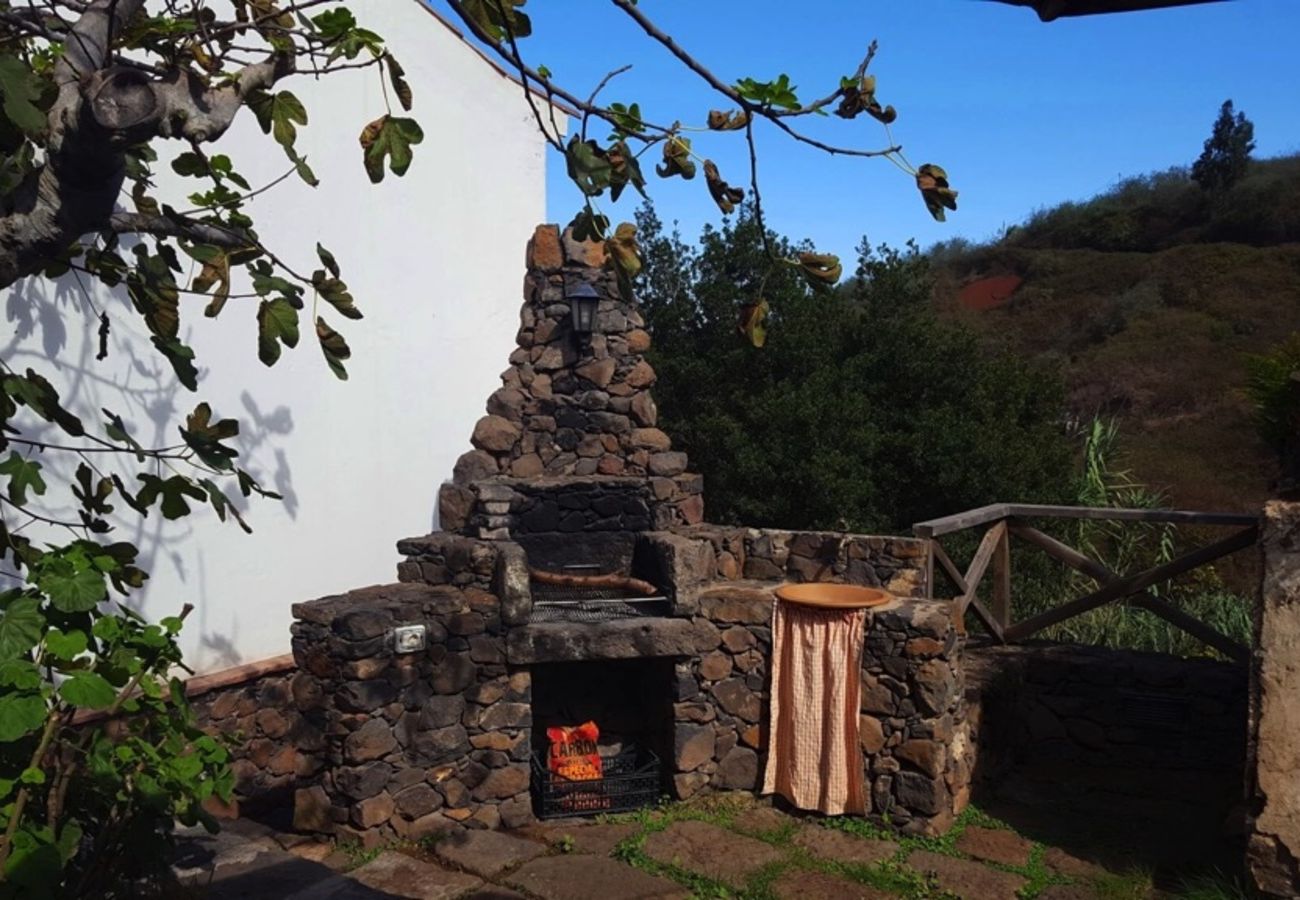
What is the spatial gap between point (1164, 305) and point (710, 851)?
21.1 metres

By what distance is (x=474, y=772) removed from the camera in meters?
6.12

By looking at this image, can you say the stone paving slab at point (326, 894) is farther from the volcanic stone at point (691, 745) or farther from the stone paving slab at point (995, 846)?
the stone paving slab at point (995, 846)

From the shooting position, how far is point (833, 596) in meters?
6.29

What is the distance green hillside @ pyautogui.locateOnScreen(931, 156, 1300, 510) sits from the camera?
693 inches

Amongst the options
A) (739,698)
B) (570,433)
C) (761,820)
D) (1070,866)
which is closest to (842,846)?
(761,820)

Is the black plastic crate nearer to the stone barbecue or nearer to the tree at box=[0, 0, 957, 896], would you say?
the stone barbecue

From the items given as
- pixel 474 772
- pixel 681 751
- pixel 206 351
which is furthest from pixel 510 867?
pixel 206 351

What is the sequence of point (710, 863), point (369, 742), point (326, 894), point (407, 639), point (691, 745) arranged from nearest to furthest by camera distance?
point (326, 894)
point (710, 863)
point (369, 742)
point (407, 639)
point (691, 745)

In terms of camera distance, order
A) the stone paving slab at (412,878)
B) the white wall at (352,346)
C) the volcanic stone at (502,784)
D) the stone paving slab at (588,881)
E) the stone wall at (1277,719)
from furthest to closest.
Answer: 1. the volcanic stone at (502,784)
2. the white wall at (352,346)
3. the stone paving slab at (588,881)
4. the stone paving slab at (412,878)
5. the stone wall at (1277,719)

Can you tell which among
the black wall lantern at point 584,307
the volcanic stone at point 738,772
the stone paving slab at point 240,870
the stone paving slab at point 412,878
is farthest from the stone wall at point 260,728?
the black wall lantern at point 584,307

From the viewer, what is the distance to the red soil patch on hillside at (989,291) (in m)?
26.3

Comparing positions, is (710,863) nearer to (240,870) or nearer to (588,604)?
(588,604)

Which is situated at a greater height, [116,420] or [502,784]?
[116,420]

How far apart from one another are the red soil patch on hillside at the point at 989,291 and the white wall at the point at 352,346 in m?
19.8
